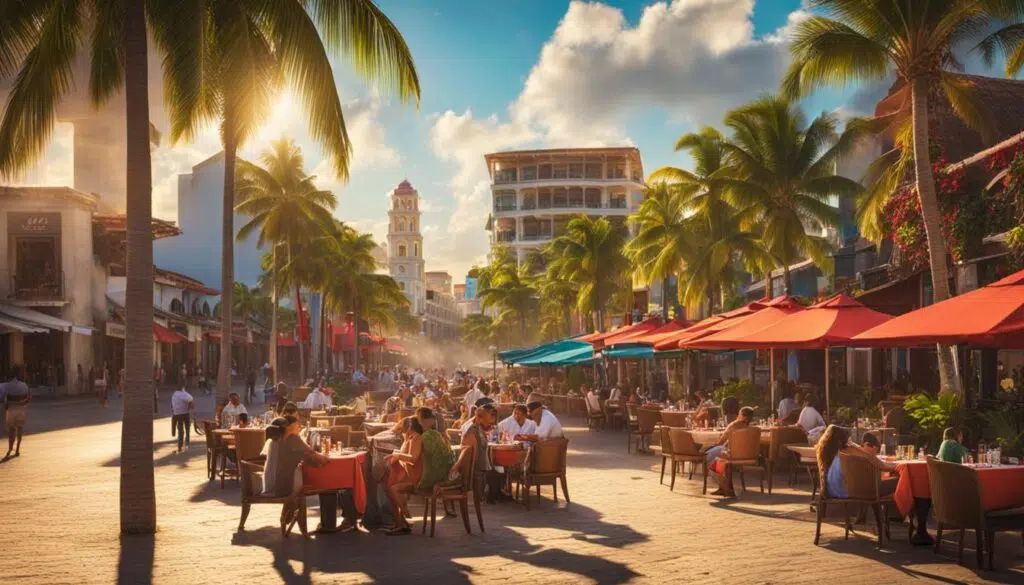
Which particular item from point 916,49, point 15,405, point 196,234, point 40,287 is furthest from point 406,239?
point 916,49

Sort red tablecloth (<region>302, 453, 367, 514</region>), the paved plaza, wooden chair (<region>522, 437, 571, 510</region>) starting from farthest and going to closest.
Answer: wooden chair (<region>522, 437, 571, 510</region>) < red tablecloth (<region>302, 453, 367, 514</region>) < the paved plaza

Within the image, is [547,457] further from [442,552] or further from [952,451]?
[952,451]

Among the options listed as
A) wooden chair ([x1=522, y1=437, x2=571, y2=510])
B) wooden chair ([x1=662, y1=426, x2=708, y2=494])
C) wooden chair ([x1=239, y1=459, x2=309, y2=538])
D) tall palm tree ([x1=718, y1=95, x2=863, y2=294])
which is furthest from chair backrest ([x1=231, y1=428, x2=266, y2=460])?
tall palm tree ([x1=718, y1=95, x2=863, y2=294])

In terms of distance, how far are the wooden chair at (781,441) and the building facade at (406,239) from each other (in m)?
128

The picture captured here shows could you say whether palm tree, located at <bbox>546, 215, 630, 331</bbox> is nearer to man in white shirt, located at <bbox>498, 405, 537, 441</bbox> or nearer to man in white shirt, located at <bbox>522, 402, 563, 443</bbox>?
man in white shirt, located at <bbox>522, 402, 563, 443</bbox>

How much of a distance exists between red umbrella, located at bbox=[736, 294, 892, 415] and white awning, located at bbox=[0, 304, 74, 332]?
113 ft

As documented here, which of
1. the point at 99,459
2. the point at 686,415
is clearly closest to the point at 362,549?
the point at 686,415

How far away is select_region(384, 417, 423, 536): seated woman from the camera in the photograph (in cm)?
1140

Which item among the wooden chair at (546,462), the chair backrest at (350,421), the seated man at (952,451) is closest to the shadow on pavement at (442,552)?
the wooden chair at (546,462)

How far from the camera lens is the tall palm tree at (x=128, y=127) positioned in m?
11.1

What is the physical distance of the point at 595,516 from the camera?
497 inches

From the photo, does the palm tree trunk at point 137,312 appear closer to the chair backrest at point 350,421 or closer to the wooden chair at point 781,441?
the chair backrest at point 350,421

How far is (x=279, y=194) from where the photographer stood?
45.9 m

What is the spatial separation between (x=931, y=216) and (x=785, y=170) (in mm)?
13088
